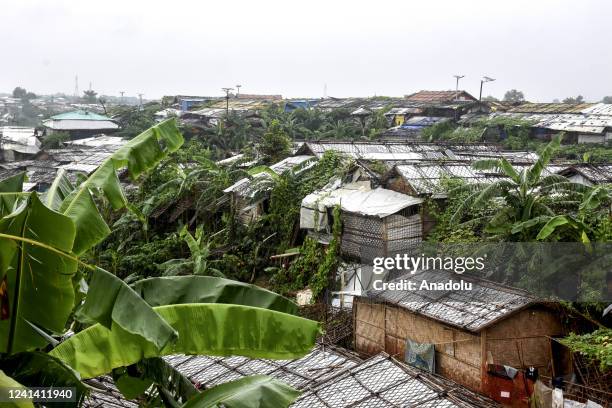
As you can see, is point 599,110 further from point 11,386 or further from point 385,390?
point 11,386

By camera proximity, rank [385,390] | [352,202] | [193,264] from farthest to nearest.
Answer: [193,264]
[352,202]
[385,390]

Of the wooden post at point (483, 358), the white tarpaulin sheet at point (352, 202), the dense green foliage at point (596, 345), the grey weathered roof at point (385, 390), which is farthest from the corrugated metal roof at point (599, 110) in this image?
the grey weathered roof at point (385, 390)

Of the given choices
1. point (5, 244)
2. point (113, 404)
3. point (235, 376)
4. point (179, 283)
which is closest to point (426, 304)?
point (235, 376)

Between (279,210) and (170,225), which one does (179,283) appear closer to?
(279,210)

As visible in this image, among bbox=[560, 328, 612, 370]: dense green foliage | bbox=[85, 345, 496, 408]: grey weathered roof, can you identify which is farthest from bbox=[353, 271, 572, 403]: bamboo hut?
bbox=[85, 345, 496, 408]: grey weathered roof

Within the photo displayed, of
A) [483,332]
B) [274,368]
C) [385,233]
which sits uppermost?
[385,233]

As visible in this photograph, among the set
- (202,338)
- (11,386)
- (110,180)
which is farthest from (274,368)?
(11,386)

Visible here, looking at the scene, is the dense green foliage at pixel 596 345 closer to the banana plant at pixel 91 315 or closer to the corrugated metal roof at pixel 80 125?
the banana plant at pixel 91 315
